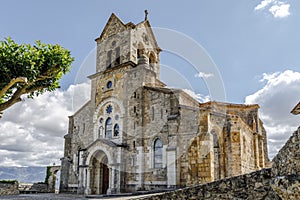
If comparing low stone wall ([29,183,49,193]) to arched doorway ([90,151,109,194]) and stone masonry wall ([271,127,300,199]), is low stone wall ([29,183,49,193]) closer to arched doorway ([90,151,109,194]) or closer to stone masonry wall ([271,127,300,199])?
arched doorway ([90,151,109,194])

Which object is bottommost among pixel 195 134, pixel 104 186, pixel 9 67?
pixel 104 186

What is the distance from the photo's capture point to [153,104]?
22.0m

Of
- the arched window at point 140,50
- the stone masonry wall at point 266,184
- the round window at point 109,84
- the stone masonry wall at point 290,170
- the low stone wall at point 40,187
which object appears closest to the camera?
the stone masonry wall at point 290,170

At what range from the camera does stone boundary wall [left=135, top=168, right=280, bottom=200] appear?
250 inches

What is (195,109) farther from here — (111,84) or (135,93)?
(111,84)

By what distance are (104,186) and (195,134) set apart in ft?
31.7

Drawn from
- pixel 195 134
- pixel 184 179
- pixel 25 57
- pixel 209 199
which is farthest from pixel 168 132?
pixel 209 199

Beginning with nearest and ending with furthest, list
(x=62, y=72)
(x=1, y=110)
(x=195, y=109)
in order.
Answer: (x=1, y=110) → (x=62, y=72) → (x=195, y=109)

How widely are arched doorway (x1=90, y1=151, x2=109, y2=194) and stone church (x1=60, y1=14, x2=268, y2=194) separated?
81 millimetres

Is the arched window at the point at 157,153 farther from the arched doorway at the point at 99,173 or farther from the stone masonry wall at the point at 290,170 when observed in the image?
the stone masonry wall at the point at 290,170

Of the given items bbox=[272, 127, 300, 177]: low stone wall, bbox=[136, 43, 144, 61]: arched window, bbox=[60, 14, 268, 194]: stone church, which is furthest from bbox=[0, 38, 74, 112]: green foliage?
bbox=[272, 127, 300, 177]: low stone wall

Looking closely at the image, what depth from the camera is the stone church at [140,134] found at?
62.7 feet

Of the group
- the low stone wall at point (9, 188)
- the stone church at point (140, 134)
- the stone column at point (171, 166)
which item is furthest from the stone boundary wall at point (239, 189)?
the low stone wall at point (9, 188)

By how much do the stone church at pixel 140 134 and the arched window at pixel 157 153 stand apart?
0.07 meters
